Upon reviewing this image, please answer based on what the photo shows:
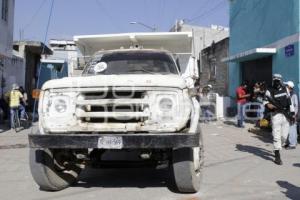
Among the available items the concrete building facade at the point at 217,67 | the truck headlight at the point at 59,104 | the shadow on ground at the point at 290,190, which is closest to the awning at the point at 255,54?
the concrete building facade at the point at 217,67

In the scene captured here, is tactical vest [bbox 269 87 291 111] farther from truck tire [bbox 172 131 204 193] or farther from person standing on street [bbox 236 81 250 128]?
person standing on street [bbox 236 81 250 128]

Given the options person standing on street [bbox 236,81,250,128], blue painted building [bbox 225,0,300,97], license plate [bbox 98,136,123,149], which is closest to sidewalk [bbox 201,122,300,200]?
license plate [bbox 98,136,123,149]

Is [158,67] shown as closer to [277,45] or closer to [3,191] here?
[3,191]

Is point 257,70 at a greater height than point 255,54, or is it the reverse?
point 255,54

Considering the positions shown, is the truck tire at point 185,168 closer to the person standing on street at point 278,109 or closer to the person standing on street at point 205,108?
the person standing on street at point 278,109

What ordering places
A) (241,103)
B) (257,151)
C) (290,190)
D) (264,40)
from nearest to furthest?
(290,190)
(257,151)
(241,103)
(264,40)

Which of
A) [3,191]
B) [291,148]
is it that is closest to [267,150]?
[291,148]

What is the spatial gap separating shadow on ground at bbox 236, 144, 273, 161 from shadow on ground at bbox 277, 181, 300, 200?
2612 millimetres

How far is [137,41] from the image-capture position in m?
10.5

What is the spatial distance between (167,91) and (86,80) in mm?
1127

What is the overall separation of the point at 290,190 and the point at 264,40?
473 inches

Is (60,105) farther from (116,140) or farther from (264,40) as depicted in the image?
(264,40)

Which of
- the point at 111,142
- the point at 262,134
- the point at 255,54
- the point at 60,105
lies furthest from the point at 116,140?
the point at 255,54

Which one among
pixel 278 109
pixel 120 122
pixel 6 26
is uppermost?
pixel 6 26
